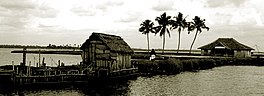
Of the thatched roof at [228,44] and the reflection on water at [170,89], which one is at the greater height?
the thatched roof at [228,44]

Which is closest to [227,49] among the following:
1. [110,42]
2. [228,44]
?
[228,44]

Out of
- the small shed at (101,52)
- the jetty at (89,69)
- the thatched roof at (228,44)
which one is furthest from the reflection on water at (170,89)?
the thatched roof at (228,44)

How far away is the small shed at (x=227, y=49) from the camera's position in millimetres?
104438

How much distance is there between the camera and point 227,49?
105m

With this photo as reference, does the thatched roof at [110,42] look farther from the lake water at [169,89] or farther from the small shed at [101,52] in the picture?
the lake water at [169,89]

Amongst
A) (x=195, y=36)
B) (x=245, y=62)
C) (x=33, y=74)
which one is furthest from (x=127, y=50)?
(x=195, y=36)

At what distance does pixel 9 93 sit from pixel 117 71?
1746 centimetres

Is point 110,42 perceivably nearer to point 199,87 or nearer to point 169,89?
point 169,89

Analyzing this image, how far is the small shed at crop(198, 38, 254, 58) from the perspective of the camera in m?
104

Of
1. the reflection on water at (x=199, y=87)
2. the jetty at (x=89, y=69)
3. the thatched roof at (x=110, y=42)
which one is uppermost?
the thatched roof at (x=110, y=42)

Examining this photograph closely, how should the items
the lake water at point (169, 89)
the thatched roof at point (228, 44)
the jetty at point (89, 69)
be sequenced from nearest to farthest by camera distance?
1. the lake water at point (169, 89)
2. the jetty at point (89, 69)
3. the thatched roof at point (228, 44)

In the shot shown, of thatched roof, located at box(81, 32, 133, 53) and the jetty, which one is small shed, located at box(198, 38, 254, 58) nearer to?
the jetty

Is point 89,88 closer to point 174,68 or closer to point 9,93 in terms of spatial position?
point 9,93

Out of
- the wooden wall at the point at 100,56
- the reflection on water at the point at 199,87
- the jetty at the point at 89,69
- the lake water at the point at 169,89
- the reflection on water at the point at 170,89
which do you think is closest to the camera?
the lake water at the point at 169,89
